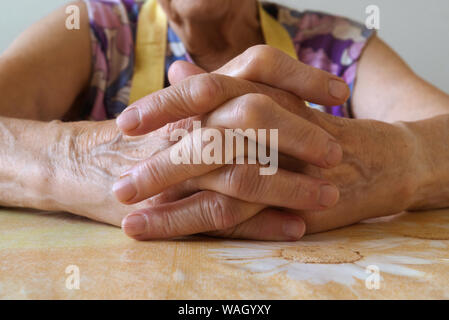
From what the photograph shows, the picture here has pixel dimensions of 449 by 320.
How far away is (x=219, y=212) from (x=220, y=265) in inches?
4.8

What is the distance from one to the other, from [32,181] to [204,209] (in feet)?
1.07

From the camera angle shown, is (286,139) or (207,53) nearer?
(286,139)

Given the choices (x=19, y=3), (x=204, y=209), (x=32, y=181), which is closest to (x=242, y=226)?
(x=204, y=209)

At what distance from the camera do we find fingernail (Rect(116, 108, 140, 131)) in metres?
0.56

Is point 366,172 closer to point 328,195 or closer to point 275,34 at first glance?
point 328,195

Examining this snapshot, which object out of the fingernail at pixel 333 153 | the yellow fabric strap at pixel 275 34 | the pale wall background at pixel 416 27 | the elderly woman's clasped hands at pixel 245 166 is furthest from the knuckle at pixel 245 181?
the pale wall background at pixel 416 27

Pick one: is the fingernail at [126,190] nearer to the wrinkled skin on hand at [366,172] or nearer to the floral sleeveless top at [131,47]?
the wrinkled skin on hand at [366,172]

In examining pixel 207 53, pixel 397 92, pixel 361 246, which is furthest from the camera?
pixel 207 53

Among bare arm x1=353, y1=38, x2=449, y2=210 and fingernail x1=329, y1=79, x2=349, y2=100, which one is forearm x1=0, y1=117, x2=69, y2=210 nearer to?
fingernail x1=329, y1=79, x2=349, y2=100

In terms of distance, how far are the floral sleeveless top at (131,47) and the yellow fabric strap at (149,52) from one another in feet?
0.06
